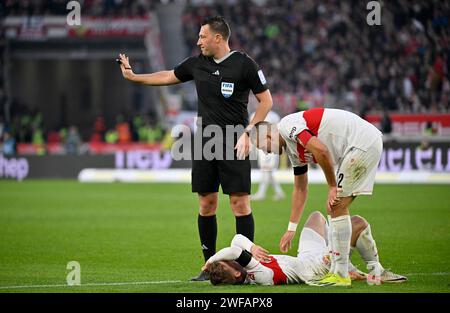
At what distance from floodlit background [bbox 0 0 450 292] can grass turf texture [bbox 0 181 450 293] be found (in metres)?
0.04

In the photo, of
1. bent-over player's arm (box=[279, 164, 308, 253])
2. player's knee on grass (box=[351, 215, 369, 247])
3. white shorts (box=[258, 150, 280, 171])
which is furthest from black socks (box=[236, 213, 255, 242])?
white shorts (box=[258, 150, 280, 171])

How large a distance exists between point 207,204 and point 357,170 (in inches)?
75.8

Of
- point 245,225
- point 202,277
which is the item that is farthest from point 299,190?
point 202,277

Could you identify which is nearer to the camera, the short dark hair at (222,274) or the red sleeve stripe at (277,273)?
the short dark hair at (222,274)

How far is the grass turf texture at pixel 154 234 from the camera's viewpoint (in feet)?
31.5

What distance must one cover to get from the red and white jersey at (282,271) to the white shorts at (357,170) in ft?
2.84

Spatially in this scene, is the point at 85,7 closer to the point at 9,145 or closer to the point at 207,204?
the point at 9,145

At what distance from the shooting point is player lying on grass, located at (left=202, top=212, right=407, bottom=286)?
8.93 meters

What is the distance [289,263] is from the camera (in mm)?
9117

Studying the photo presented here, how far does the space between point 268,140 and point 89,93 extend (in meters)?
38.2

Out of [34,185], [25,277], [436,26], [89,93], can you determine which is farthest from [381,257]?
[89,93]

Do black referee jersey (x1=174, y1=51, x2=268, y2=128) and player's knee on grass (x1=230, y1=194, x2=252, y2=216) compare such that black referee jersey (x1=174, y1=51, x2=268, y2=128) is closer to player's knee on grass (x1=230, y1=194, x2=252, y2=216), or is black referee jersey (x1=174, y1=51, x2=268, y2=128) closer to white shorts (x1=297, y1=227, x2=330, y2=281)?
player's knee on grass (x1=230, y1=194, x2=252, y2=216)

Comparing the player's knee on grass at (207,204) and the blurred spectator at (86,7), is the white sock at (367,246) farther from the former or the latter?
the blurred spectator at (86,7)

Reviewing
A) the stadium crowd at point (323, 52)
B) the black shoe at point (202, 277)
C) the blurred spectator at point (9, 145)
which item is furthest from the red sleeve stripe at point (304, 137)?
the blurred spectator at point (9, 145)
